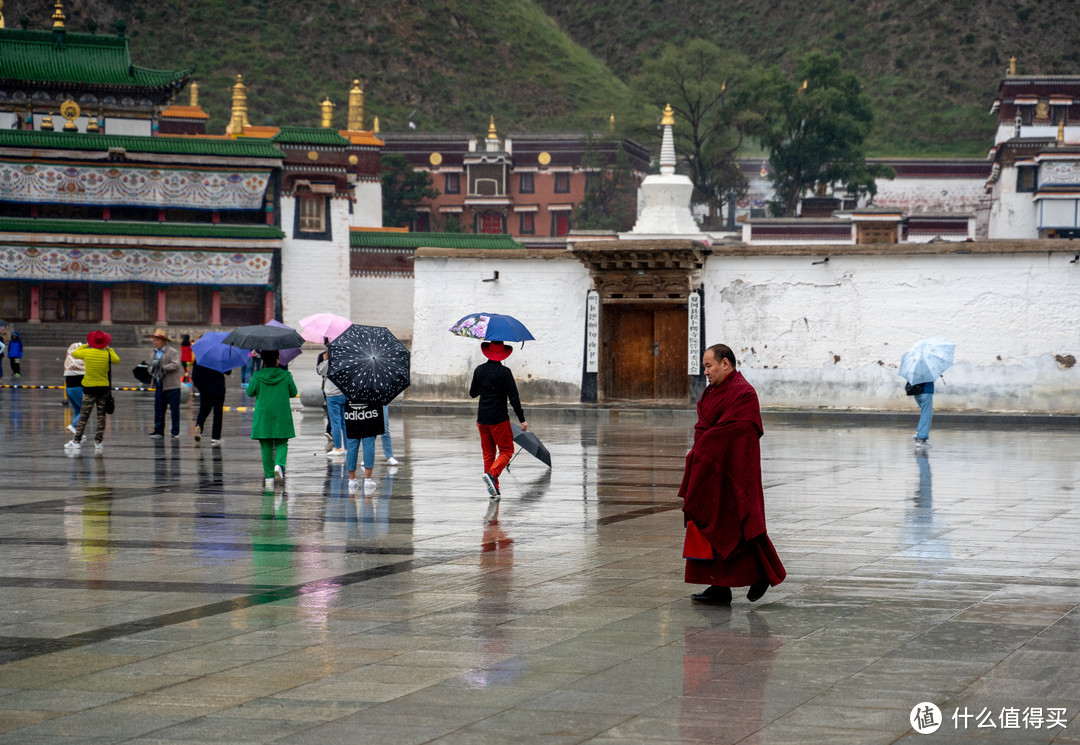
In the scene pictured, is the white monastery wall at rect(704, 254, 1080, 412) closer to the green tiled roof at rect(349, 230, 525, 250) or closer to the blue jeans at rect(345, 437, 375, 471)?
the blue jeans at rect(345, 437, 375, 471)

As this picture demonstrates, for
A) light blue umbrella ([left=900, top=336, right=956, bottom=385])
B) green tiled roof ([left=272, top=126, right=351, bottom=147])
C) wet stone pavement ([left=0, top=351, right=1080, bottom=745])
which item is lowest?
wet stone pavement ([left=0, top=351, right=1080, bottom=745])

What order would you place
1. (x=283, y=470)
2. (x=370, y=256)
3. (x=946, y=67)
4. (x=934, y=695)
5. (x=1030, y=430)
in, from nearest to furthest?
(x=934, y=695)
(x=283, y=470)
(x=1030, y=430)
(x=370, y=256)
(x=946, y=67)

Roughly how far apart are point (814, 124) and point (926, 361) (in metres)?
48.3

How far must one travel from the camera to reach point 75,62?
191ft

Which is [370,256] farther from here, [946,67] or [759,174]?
[946,67]

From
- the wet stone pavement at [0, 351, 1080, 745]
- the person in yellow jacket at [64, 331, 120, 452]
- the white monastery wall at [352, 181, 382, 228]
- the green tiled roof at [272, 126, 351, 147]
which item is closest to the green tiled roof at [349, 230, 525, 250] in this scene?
the green tiled roof at [272, 126, 351, 147]

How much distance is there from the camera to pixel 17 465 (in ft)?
50.4

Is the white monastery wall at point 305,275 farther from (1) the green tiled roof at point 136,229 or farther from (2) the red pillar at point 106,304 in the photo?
(2) the red pillar at point 106,304

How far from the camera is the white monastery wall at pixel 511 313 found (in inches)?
1112

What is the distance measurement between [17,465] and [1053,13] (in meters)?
88.3

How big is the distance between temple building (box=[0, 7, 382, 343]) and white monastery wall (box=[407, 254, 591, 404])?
2367 centimetres

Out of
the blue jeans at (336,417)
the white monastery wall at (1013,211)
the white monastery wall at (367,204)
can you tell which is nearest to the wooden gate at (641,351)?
the blue jeans at (336,417)

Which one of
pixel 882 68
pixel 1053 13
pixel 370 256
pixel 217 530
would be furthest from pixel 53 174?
pixel 1053 13

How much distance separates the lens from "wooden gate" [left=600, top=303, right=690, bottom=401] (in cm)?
2809
